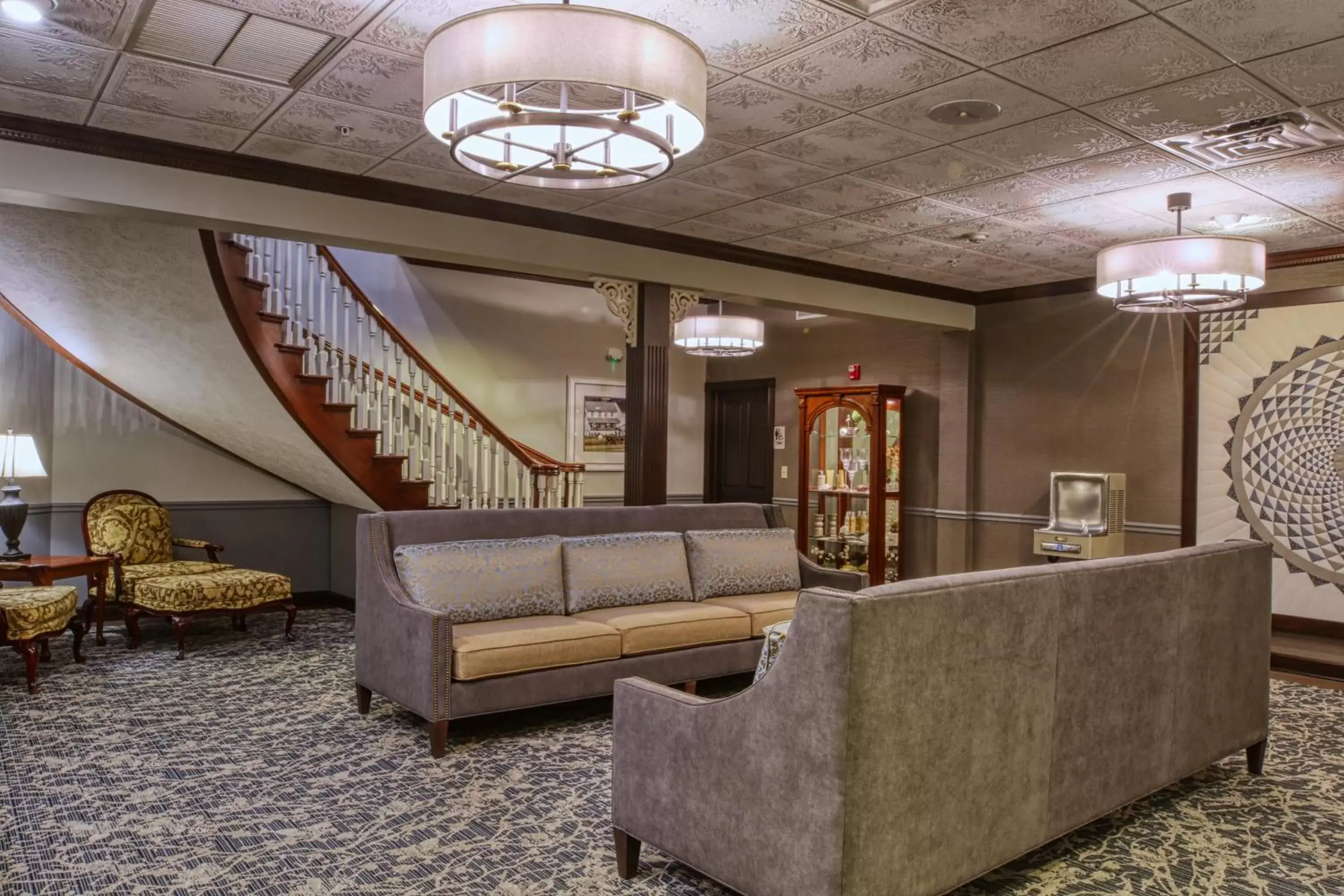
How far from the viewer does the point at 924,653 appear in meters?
2.26

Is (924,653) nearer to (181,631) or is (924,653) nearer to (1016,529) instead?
(181,631)

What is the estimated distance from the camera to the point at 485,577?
4293 mm

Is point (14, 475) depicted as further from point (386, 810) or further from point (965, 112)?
point (965, 112)

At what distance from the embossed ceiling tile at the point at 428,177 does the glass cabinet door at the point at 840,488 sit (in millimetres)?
4169

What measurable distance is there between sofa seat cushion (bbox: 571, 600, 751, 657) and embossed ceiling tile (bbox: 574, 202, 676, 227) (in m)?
2.20

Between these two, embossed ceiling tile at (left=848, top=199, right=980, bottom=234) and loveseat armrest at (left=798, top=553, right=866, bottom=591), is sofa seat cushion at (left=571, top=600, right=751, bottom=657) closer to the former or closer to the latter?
loveseat armrest at (left=798, top=553, right=866, bottom=591)

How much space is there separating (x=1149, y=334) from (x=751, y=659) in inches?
161

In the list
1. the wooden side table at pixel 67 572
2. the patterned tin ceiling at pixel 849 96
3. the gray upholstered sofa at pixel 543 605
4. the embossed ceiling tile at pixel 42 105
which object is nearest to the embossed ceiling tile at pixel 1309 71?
the patterned tin ceiling at pixel 849 96

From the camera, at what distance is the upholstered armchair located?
6000mm

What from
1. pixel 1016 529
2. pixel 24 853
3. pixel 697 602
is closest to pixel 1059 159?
pixel 697 602

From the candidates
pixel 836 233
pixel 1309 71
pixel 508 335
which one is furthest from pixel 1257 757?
Answer: pixel 508 335

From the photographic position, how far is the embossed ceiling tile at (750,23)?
2891mm

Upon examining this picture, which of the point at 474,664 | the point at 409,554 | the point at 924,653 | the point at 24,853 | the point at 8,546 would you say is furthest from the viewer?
the point at 8,546

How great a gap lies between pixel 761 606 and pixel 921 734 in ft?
8.62
